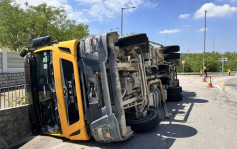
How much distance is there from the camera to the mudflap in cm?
306

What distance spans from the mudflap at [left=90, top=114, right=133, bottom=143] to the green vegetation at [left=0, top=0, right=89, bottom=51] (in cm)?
1848

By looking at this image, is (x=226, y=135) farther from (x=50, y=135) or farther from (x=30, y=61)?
(x=30, y=61)

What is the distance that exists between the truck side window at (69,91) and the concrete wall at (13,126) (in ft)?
5.34

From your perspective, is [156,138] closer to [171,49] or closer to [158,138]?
[158,138]

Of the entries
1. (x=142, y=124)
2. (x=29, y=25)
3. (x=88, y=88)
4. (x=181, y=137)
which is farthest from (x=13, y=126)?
(x=29, y=25)

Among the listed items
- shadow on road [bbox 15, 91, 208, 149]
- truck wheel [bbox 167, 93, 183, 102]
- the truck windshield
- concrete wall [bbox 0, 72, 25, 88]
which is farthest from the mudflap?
concrete wall [bbox 0, 72, 25, 88]

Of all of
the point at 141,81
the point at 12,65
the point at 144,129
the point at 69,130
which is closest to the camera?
the point at 69,130

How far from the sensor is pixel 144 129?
382 centimetres

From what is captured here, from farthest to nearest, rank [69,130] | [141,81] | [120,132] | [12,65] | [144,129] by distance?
[12,65], [141,81], [144,129], [69,130], [120,132]

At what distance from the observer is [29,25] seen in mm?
21031

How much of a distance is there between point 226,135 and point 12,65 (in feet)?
38.6

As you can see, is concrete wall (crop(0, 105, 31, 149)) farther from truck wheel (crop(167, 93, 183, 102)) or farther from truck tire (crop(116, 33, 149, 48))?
truck wheel (crop(167, 93, 183, 102))

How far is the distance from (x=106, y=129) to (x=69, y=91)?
3.63 feet

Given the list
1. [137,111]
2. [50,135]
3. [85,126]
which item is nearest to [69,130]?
[85,126]
